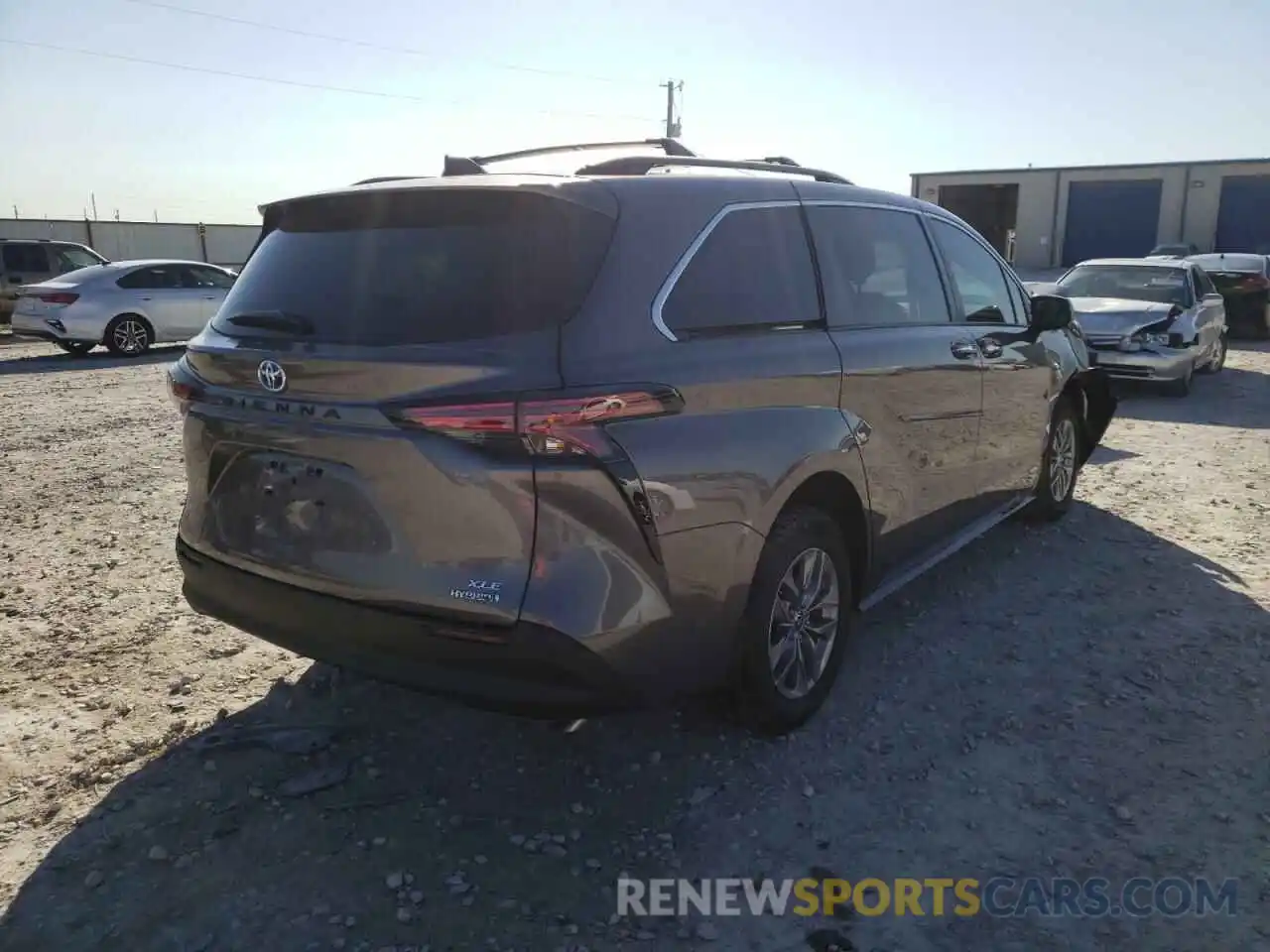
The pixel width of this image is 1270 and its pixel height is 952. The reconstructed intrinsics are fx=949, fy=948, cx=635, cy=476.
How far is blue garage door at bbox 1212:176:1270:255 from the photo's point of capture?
35.9 meters

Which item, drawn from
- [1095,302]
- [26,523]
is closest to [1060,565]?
[26,523]

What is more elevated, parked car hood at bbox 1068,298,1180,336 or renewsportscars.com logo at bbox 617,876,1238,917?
parked car hood at bbox 1068,298,1180,336

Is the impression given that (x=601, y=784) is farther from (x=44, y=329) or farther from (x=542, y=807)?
(x=44, y=329)

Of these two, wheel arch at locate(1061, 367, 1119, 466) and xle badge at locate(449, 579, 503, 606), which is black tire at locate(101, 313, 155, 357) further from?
xle badge at locate(449, 579, 503, 606)

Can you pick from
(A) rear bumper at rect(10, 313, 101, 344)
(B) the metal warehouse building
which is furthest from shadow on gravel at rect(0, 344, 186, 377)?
(B) the metal warehouse building

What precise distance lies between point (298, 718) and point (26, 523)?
3395mm

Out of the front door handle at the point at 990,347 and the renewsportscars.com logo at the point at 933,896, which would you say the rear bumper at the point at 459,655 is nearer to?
the renewsportscars.com logo at the point at 933,896

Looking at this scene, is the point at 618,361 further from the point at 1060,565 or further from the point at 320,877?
the point at 1060,565

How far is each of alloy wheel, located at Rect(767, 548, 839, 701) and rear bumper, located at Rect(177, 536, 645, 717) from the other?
30.4 inches

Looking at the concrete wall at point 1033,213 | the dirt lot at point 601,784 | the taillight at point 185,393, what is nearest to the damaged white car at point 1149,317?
the dirt lot at point 601,784

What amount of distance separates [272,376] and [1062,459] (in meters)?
4.96

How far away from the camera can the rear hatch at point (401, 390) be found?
2.49 meters

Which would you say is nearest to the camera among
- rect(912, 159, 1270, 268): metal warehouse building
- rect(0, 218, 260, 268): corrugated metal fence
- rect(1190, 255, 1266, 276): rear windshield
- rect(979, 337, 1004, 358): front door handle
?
rect(979, 337, 1004, 358): front door handle

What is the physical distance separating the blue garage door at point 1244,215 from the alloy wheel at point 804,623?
3996cm
